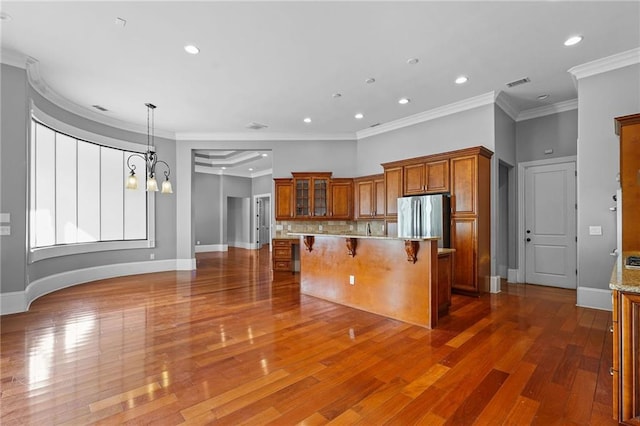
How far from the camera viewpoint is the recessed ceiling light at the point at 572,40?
3344 millimetres

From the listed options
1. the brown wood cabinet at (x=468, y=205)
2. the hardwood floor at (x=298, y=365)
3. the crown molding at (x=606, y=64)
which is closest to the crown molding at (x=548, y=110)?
the crown molding at (x=606, y=64)

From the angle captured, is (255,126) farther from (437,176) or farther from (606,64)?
(606,64)

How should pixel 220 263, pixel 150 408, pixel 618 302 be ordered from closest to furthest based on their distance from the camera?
pixel 618 302 < pixel 150 408 < pixel 220 263

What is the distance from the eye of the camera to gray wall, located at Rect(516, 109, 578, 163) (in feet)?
16.9

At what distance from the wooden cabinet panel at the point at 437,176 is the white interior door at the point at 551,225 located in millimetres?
1933

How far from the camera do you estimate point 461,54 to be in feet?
12.0

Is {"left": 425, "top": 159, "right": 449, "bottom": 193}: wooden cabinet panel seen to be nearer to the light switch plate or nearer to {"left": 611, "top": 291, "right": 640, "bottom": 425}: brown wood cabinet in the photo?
the light switch plate

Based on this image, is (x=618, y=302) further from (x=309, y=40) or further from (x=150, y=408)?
(x=309, y=40)

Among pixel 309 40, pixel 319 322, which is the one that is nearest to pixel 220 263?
pixel 319 322

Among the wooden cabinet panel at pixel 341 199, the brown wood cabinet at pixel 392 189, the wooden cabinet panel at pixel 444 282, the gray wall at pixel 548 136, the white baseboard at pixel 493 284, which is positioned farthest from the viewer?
the wooden cabinet panel at pixel 341 199

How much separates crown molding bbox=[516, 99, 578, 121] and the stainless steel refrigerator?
95.0 inches

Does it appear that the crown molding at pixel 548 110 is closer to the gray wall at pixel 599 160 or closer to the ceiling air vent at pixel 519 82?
the gray wall at pixel 599 160

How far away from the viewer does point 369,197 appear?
6.48 metres

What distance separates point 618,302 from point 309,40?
3.46 meters
